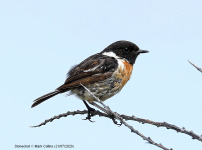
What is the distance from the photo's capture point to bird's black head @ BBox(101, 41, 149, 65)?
18.6 feet

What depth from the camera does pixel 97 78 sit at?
4914 mm

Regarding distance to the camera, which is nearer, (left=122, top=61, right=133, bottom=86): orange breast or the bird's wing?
the bird's wing

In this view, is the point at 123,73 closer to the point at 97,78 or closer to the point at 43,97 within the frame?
the point at 97,78

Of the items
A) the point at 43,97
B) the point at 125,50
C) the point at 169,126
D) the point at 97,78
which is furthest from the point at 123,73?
the point at 169,126

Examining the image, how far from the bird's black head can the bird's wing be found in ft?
Answer: 1.38

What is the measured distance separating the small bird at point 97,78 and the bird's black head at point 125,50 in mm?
181

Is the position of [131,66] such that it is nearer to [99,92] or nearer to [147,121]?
[99,92]

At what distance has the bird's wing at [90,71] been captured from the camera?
191 inches

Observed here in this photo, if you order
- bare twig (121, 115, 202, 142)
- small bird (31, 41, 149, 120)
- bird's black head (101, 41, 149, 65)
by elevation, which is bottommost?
bare twig (121, 115, 202, 142)

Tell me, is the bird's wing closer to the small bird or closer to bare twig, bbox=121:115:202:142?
the small bird

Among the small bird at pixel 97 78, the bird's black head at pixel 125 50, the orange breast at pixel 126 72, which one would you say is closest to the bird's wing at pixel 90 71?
the small bird at pixel 97 78

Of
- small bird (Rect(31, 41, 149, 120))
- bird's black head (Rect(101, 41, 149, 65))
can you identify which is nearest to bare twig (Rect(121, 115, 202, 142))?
small bird (Rect(31, 41, 149, 120))

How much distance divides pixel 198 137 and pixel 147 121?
2.72ft

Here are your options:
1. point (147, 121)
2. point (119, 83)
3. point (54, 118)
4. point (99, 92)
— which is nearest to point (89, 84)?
point (99, 92)
